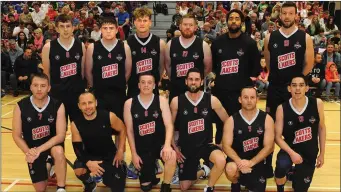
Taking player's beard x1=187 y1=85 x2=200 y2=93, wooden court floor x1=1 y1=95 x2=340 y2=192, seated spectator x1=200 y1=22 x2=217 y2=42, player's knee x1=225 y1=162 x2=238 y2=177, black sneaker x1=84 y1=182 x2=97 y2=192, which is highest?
seated spectator x1=200 y1=22 x2=217 y2=42

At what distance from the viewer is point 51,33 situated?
49.7ft

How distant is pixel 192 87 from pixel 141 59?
3.14 ft

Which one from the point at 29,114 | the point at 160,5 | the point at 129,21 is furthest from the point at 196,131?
the point at 160,5

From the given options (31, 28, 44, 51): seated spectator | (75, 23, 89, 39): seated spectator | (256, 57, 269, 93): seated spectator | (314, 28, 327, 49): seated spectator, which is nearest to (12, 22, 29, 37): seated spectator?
(31, 28, 44, 51): seated spectator

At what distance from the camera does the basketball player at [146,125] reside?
19.5 ft

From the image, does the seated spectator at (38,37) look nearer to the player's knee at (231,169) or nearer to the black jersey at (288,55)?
the black jersey at (288,55)

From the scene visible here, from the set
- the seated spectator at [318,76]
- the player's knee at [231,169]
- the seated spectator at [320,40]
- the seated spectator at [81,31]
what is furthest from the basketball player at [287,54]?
the seated spectator at [81,31]

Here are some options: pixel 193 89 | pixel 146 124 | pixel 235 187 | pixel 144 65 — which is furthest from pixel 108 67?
pixel 235 187

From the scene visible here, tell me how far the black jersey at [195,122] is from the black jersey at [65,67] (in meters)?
1.49

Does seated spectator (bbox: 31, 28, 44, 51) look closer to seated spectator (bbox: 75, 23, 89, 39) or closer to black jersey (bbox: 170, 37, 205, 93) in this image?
seated spectator (bbox: 75, 23, 89, 39)

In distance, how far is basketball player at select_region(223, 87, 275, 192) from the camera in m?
5.58

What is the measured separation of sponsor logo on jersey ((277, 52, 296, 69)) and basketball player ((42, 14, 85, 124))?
2.64m

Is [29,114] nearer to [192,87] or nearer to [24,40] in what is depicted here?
[192,87]

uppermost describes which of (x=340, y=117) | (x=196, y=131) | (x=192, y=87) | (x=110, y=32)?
(x=110, y=32)
